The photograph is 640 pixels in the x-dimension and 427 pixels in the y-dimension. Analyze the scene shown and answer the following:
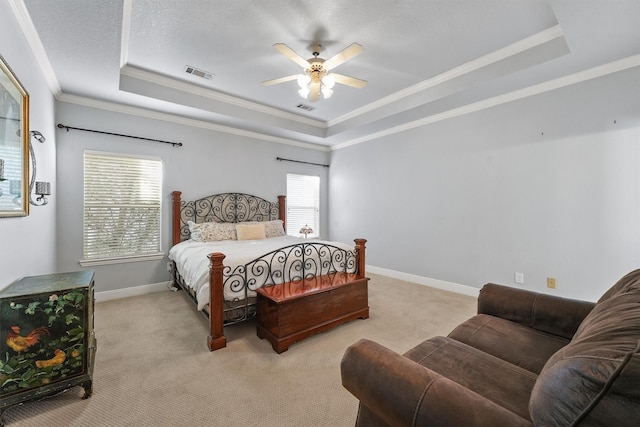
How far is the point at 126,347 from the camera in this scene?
98.5 inches

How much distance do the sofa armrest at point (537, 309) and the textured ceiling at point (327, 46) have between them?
219cm

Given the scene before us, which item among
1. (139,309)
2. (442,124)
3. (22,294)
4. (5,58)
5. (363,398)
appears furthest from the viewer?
(442,124)

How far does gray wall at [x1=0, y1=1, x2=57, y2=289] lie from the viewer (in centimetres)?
183

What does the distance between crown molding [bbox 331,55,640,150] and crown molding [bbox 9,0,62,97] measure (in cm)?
458

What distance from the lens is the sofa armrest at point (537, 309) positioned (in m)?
1.66

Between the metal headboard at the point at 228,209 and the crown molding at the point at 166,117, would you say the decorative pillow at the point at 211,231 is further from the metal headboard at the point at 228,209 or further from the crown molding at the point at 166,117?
the crown molding at the point at 166,117

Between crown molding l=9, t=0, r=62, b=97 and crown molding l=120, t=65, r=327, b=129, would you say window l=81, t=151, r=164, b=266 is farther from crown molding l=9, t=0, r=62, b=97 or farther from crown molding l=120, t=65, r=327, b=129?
crown molding l=120, t=65, r=327, b=129

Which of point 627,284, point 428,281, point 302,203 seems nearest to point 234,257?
point 627,284

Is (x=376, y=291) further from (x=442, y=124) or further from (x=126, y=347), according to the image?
(x=126, y=347)

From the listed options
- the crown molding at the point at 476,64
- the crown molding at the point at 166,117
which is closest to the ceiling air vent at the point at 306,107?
the crown molding at the point at 476,64

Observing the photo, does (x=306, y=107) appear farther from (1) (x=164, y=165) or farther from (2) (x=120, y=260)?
(2) (x=120, y=260)

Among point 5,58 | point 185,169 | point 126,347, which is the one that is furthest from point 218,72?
point 126,347

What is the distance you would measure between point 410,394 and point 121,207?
434cm

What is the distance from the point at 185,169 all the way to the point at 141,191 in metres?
0.72
